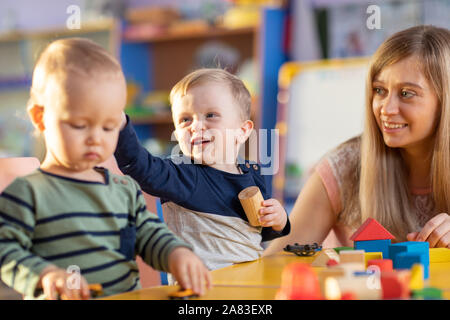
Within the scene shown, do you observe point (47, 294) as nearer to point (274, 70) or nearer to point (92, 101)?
point (92, 101)

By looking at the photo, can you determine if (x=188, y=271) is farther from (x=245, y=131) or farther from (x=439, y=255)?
(x=439, y=255)

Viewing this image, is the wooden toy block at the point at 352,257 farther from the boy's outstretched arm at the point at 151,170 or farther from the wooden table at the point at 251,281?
the boy's outstretched arm at the point at 151,170

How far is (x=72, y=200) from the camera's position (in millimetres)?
660

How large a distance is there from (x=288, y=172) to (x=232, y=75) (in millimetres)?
2694

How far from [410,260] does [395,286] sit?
0.62 ft

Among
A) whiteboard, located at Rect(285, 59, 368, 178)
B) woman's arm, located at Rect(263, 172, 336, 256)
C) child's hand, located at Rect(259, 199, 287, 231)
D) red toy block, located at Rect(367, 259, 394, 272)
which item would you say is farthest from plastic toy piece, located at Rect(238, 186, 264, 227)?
whiteboard, located at Rect(285, 59, 368, 178)

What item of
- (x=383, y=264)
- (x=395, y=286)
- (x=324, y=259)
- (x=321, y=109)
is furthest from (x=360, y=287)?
(x=321, y=109)

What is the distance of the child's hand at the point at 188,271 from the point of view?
2.25 feet

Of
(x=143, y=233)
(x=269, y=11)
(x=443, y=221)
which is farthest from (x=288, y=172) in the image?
(x=143, y=233)

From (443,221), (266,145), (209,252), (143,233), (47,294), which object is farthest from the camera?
(266,145)

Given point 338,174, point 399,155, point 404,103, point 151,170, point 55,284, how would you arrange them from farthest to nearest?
point 338,174, point 399,155, point 404,103, point 151,170, point 55,284

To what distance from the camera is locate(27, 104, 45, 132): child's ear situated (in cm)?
66

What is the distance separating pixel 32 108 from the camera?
2.19ft

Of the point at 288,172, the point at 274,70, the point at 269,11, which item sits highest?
the point at 269,11
